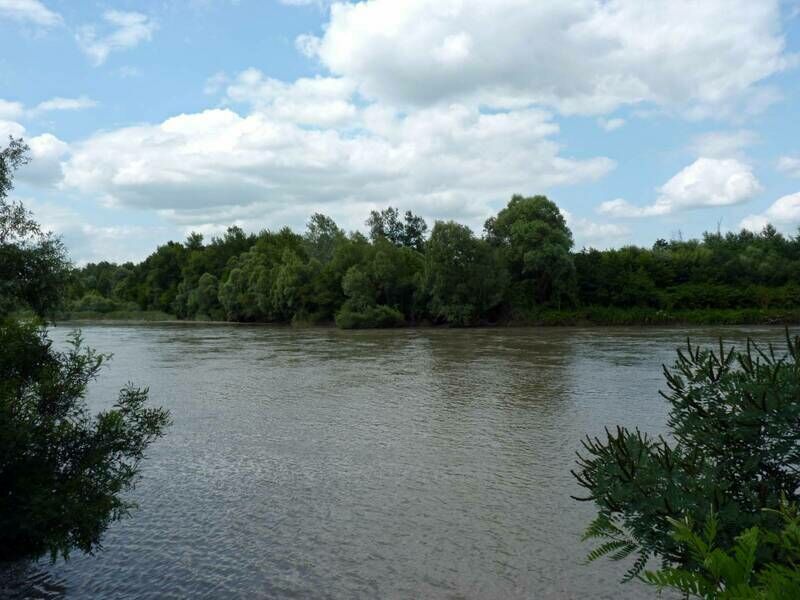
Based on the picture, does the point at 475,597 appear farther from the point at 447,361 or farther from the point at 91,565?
the point at 447,361

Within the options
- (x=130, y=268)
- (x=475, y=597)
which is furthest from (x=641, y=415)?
(x=130, y=268)

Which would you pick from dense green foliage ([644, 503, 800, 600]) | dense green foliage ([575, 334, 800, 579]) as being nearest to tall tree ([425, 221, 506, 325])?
dense green foliage ([575, 334, 800, 579])

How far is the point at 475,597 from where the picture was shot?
7.06m

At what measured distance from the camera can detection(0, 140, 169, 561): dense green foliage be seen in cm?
685

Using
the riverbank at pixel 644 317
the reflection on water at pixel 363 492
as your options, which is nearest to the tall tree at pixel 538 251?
the riverbank at pixel 644 317

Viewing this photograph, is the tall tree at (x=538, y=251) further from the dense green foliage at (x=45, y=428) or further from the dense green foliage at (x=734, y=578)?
the dense green foliage at (x=734, y=578)

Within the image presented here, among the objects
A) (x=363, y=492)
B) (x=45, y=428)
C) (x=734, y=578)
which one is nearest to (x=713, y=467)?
(x=734, y=578)

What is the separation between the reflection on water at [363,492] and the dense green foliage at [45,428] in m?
1.00

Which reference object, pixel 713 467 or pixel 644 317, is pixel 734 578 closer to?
pixel 713 467

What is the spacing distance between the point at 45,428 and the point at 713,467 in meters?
7.19

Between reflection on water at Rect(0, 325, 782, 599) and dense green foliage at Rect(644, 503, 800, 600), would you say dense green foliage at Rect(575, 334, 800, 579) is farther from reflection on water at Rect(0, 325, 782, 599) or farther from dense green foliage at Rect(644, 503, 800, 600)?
reflection on water at Rect(0, 325, 782, 599)

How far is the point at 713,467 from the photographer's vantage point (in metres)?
3.84

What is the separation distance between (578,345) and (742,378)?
36714 mm

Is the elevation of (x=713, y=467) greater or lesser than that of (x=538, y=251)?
lesser
